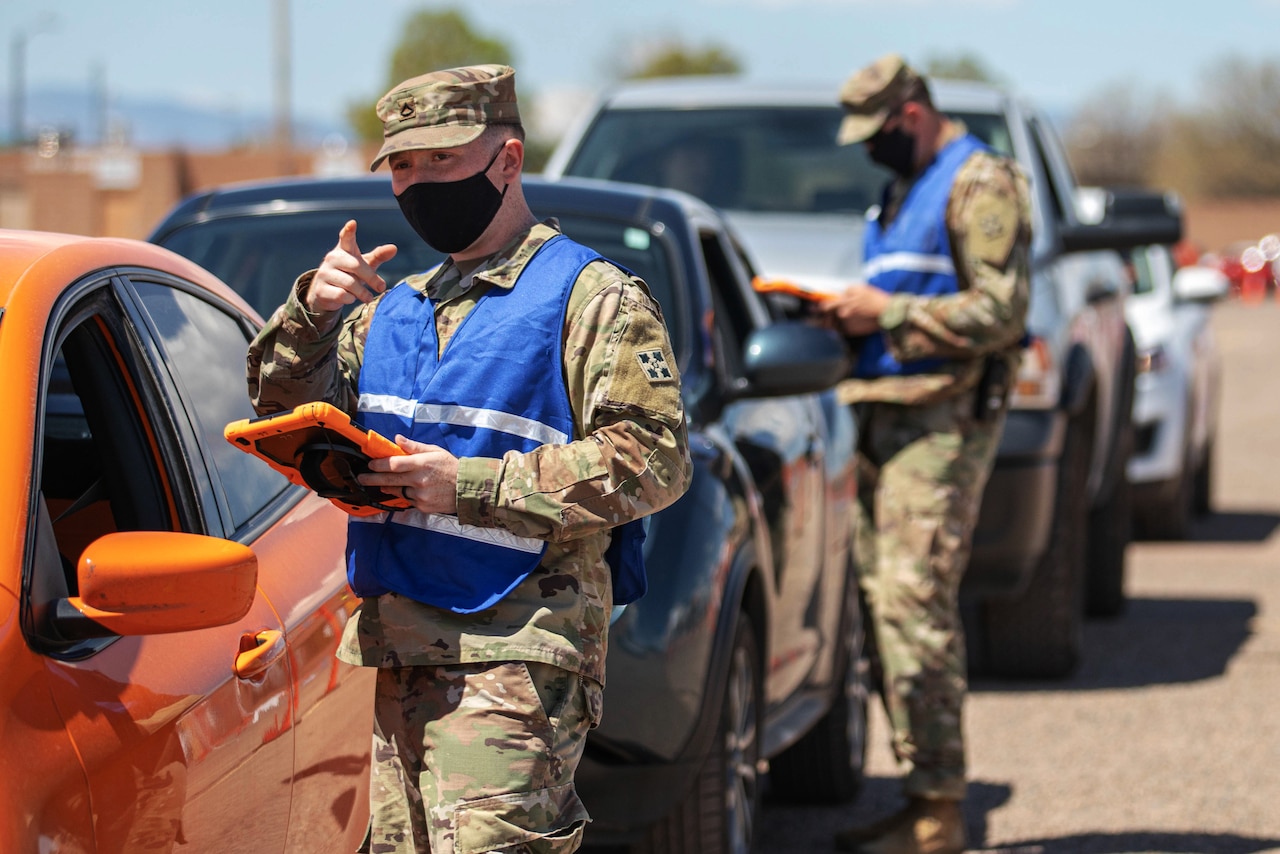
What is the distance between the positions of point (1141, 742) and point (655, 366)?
4473 millimetres

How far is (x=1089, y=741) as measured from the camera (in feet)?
22.5

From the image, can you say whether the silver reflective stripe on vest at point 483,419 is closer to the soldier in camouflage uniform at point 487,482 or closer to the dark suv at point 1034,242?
the soldier in camouflage uniform at point 487,482

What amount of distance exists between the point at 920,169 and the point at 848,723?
1720 millimetres

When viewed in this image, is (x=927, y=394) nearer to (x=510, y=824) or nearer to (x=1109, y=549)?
(x=510, y=824)

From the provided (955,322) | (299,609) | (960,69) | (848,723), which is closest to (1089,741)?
(848,723)

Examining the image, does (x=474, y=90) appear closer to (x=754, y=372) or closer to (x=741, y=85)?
(x=754, y=372)

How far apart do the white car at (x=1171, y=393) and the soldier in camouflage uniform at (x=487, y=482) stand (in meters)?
7.73

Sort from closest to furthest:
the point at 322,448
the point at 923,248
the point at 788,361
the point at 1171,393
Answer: the point at 322,448, the point at 788,361, the point at 923,248, the point at 1171,393

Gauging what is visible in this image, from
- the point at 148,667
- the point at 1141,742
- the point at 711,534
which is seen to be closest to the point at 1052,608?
the point at 1141,742

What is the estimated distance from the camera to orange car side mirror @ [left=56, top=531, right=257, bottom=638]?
234cm

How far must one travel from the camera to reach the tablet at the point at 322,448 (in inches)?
105

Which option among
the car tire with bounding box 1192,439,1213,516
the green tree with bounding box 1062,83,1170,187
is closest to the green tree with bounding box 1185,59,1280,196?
the green tree with bounding box 1062,83,1170,187

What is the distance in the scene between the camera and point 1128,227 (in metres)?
7.63

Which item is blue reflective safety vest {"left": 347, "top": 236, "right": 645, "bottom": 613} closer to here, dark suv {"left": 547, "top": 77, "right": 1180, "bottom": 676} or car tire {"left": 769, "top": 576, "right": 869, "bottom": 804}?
car tire {"left": 769, "top": 576, "right": 869, "bottom": 804}
